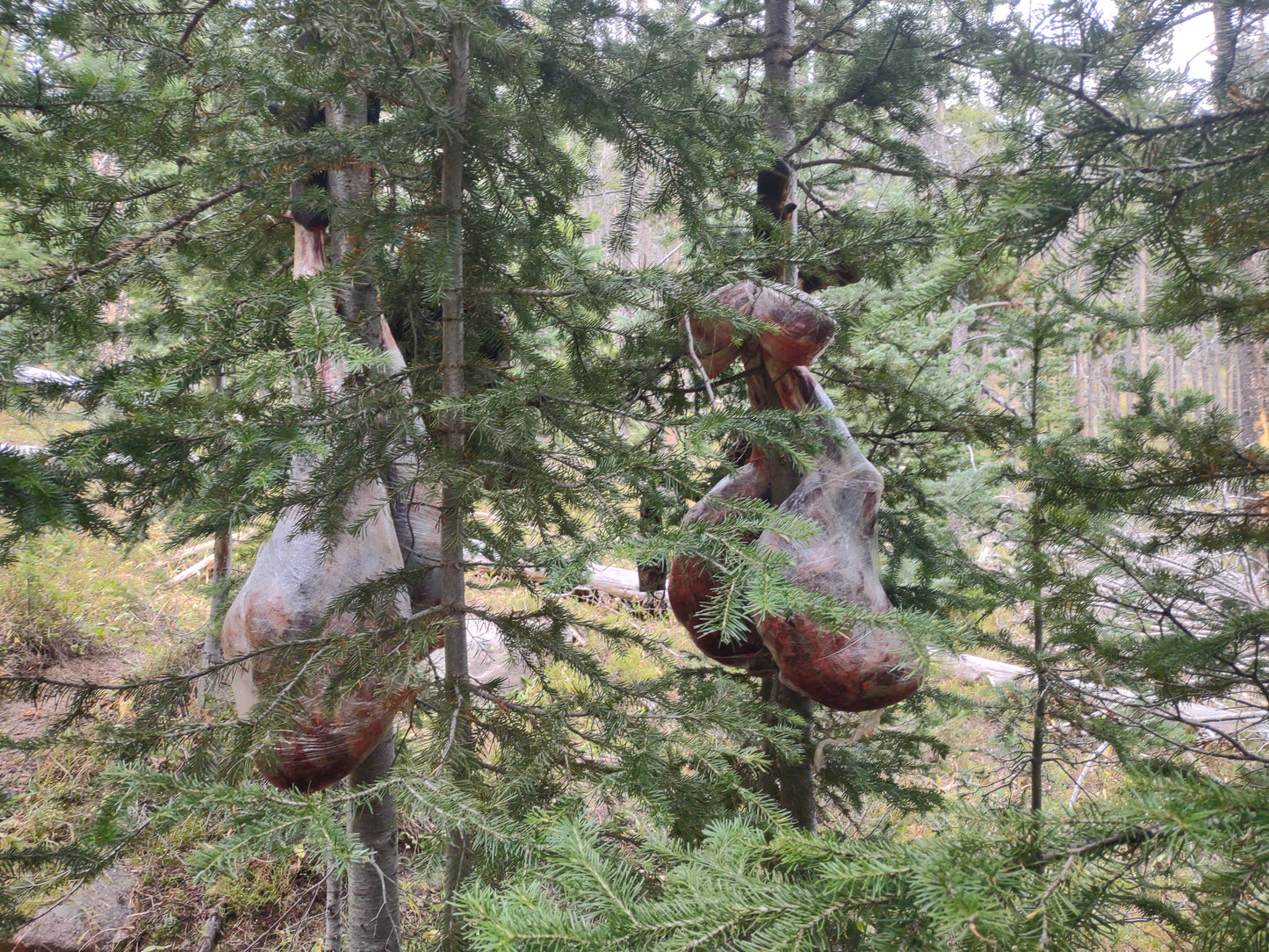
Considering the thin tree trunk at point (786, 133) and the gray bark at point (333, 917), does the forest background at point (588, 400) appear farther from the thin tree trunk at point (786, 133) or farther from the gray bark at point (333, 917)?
the gray bark at point (333, 917)

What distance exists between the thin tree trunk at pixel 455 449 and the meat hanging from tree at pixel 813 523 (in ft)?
2.64

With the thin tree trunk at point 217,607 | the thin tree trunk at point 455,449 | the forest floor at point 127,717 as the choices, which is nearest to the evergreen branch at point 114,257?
the thin tree trunk at point 455,449

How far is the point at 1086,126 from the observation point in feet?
6.45

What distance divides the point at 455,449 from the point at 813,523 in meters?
1.17

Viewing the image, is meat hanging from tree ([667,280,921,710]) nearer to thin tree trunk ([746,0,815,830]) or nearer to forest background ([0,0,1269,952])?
forest background ([0,0,1269,952])

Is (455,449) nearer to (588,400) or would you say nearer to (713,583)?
(588,400)

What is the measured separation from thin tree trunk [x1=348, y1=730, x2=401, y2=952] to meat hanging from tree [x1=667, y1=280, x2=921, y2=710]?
142cm

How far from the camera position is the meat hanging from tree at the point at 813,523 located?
7.16ft

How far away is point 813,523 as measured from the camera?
209 cm

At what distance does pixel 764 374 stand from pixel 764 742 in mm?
1742

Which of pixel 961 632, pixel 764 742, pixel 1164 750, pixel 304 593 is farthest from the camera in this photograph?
pixel 1164 750

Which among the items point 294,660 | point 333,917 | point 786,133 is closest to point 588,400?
point 294,660

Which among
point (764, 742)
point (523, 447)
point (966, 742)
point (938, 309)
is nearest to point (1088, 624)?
point (764, 742)

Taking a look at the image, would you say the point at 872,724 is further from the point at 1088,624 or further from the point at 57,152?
the point at 57,152
